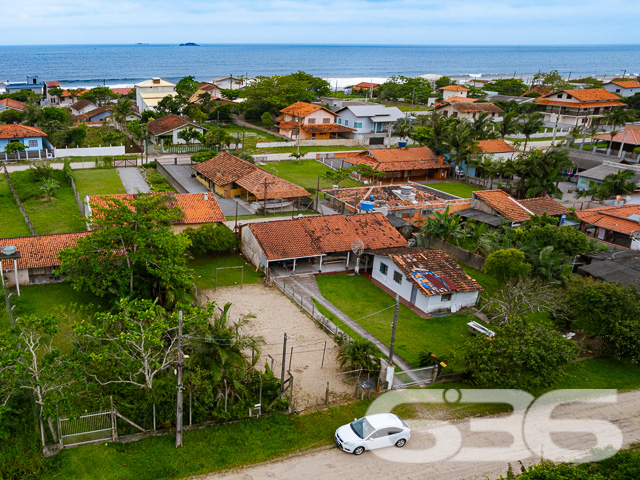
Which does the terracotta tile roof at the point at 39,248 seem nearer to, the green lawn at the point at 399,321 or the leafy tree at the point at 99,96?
the green lawn at the point at 399,321

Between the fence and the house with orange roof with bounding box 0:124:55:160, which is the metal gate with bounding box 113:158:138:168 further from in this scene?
the fence

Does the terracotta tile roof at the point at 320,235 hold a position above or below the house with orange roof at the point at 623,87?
below

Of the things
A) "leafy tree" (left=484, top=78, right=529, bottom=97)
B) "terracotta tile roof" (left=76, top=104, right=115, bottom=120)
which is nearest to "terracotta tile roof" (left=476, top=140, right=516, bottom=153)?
"terracotta tile roof" (left=76, top=104, right=115, bottom=120)

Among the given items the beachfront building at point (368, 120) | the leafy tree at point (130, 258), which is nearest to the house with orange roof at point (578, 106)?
the beachfront building at point (368, 120)

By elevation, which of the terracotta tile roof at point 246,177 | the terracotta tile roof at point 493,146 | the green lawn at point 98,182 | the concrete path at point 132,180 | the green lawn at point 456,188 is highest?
the terracotta tile roof at point 493,146

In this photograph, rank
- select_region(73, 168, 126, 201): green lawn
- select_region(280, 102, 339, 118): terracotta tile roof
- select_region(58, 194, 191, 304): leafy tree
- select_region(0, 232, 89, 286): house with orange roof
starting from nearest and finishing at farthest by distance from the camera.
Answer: select_region(58, 194, 191, 304): leafy tree → select_region(0, 232, 89, 286): house with orange roof → select_region(73, 168, 126, 201): green lawn → select_region(280, 102, 339, 118): terracotta tile roof

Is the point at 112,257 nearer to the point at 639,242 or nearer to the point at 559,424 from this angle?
the point at 559,424
